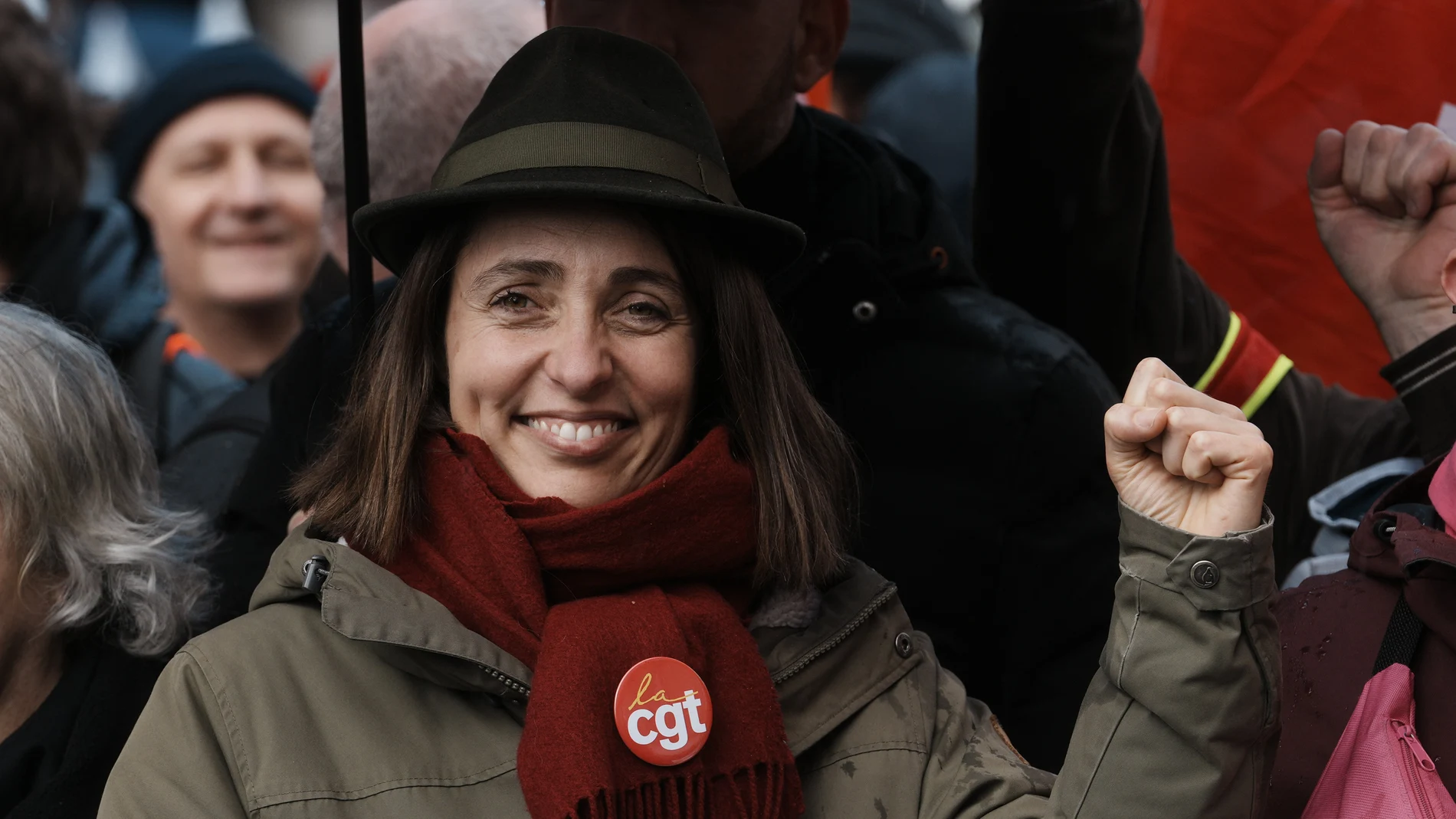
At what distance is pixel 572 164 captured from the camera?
89.0 inches

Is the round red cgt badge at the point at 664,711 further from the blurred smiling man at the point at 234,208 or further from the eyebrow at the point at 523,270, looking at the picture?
the blurred smiling man at the point at 234,208

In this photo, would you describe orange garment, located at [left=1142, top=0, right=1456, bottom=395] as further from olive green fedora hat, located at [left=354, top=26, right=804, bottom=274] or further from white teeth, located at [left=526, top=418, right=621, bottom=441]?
white teeth, located at [left=526, top=418, right=621, bottom=441]

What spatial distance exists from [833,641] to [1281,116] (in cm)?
147

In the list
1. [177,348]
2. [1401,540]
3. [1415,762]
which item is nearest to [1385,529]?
[1401,540]

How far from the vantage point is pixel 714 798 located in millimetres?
2111

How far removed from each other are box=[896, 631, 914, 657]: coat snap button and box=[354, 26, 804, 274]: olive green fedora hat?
0.58 metres

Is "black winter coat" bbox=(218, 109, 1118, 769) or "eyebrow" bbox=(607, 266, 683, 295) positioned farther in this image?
"black winter coat" bbox=(218, 109, 1118, 769)

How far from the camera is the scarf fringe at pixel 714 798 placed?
2.06m

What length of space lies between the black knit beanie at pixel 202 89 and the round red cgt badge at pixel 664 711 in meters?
3.42

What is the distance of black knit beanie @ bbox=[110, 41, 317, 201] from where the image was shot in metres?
5.07

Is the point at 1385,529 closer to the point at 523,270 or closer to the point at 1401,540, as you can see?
the point at 1401,540

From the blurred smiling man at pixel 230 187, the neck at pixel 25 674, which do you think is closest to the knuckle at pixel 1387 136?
the neck at pixel 25 674

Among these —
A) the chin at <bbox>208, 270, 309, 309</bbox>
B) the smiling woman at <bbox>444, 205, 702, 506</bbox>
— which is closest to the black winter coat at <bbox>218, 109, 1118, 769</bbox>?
A: the smiling woman at <bbox>444, 205, 702, 506</bbox>

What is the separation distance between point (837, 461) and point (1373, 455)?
1370 mm
